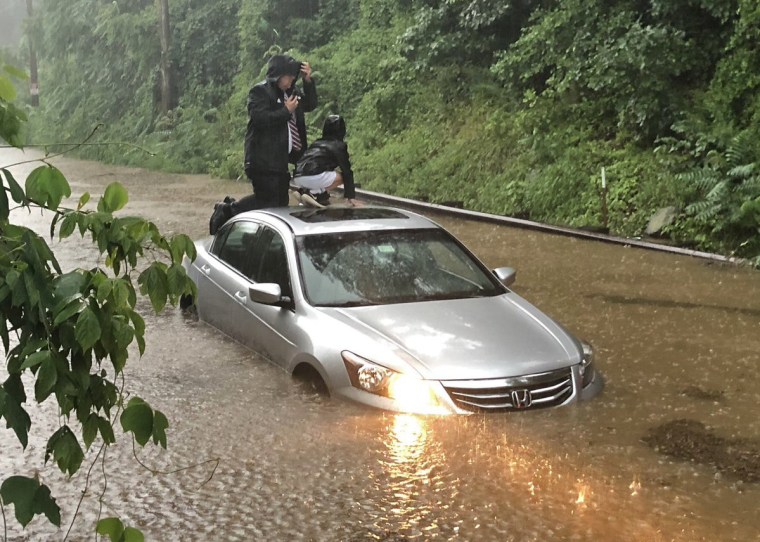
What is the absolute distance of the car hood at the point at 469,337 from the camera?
21.9 feet

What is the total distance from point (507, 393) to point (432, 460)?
28.0 inches

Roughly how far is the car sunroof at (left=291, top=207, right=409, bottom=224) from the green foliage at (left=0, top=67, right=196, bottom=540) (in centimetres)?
541

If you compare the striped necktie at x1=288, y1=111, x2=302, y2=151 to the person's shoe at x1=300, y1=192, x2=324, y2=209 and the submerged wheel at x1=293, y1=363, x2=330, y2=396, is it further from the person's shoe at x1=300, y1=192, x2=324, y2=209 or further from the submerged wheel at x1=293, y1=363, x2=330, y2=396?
the submerged wheel at x1=293, y1=363, x2=330, y2=396

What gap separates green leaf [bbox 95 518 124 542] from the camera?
2.92 m

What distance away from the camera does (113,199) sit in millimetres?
3047

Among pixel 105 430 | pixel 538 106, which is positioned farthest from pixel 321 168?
pixel 105 430

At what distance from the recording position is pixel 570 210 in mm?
16688

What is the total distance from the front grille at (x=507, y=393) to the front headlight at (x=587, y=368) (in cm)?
31

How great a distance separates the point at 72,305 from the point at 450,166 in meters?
18.0

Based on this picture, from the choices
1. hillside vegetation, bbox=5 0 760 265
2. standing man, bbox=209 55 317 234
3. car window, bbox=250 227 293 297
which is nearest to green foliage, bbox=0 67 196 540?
hillside vegetation, bbox=5 0 760 265

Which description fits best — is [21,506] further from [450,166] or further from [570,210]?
[450,166]

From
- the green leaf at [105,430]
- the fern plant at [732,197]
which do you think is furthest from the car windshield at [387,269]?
the fern plant at [732,197]

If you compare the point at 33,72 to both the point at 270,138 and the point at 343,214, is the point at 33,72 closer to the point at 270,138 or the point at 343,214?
the point at 270,138

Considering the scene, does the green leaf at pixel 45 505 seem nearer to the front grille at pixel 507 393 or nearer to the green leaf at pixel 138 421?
the green leaf at pixel 138 421
